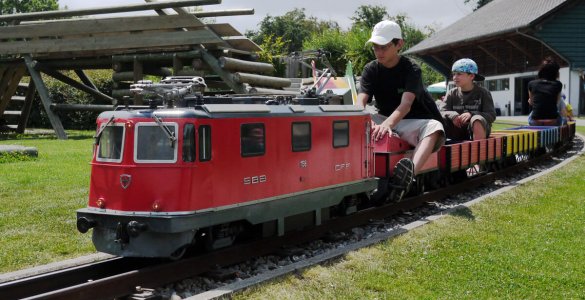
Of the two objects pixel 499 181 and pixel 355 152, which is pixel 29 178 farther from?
pixel 499 181

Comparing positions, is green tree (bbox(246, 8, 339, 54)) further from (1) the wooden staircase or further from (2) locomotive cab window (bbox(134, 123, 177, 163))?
(2) locomotive cab window (bbox(134, 123, 177, 163))

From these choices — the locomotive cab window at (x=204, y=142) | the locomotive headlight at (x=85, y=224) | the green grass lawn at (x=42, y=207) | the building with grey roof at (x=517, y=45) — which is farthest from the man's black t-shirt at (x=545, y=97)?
the building with grey roof at (x=517, y=45)

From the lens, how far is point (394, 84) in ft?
32.7

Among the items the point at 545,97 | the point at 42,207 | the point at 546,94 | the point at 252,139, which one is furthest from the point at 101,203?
the point at 545,97

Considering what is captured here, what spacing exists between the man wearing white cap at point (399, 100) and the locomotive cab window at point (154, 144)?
10.7ft

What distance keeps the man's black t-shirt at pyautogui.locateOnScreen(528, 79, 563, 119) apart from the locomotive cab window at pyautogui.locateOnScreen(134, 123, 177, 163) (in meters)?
13.3

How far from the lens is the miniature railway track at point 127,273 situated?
6207 mm

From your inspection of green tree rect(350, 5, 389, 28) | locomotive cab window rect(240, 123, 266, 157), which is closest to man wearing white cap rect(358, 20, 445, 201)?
locomotive cab window rect(240, 123, 266, 157)

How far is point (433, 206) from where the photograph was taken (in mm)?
11430

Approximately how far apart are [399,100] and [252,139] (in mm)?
3451

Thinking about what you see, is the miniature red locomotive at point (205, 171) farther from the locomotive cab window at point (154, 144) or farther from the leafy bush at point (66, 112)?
the leafy bush at point (66, 112)

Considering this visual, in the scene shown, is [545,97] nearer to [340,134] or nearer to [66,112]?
[340,134]

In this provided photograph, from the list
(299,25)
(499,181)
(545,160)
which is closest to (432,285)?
(499,181)

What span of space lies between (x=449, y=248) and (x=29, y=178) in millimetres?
8491
